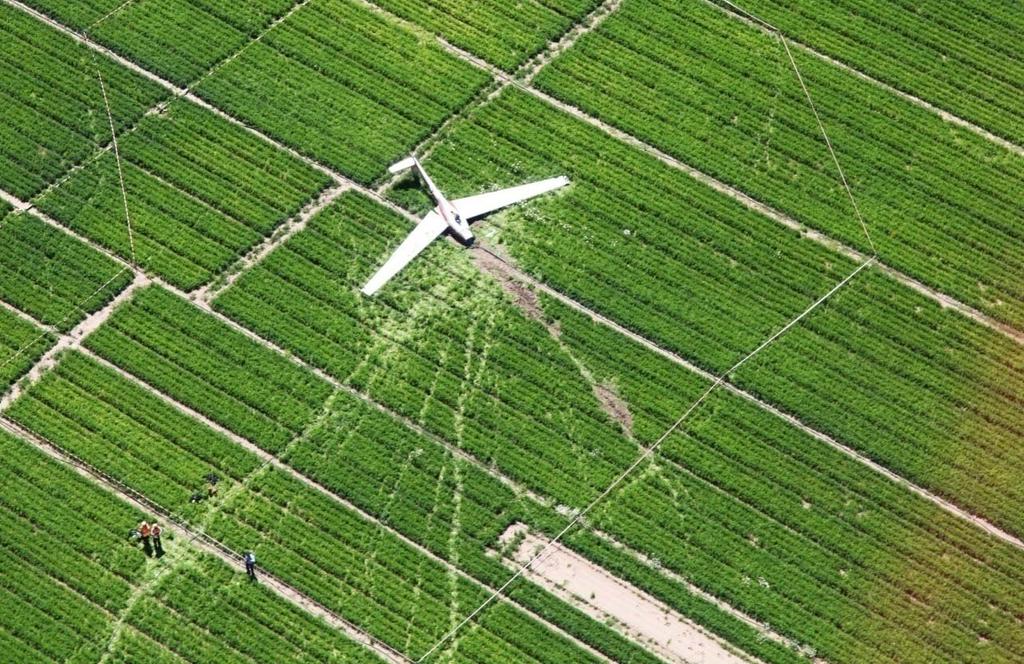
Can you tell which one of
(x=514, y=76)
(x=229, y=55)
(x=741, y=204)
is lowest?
(x=741, y=204)

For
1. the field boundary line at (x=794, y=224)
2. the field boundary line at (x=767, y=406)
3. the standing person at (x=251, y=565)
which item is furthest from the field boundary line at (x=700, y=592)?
the field boundary line at (x=794, y=224)

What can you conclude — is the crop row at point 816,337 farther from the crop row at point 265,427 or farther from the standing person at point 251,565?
the standing person at point 251,565

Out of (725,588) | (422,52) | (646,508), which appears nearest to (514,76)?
(422,52)

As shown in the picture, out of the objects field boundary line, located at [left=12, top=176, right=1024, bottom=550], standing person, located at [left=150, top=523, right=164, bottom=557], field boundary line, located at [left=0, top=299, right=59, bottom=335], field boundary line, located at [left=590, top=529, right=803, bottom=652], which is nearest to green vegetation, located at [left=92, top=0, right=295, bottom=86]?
field boundary line, located at [left=12, top=176, right=1024, bottom=550]

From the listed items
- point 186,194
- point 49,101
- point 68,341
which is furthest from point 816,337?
point 49,101

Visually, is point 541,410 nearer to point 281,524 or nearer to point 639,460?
point 639,460

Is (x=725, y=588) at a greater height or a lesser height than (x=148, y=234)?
lesser

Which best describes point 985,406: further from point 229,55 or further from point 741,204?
point 229,55
